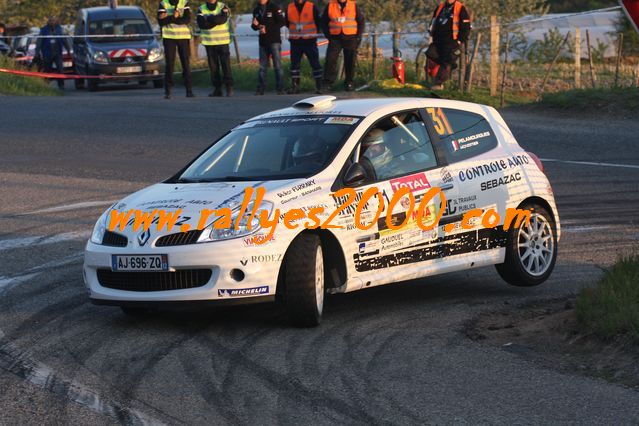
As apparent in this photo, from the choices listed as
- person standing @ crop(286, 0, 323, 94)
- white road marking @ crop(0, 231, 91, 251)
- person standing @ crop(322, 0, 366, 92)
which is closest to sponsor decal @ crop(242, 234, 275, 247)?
white road marking @ crop(0, 231, 91, 251)

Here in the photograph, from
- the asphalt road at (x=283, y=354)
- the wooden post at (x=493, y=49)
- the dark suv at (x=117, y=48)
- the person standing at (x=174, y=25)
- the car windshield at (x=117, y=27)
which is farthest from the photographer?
the car windshield at (x=117, y=27)

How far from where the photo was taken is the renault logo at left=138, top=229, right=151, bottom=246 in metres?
7.99

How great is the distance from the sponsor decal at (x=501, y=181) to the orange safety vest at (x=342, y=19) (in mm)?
14960

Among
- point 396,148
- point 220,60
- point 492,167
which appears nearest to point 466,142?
point 492,167

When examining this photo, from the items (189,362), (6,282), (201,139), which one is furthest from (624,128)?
(189,362)

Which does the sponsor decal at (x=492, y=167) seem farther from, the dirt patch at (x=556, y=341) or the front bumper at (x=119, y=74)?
the front bumper at (x=119, y=74)

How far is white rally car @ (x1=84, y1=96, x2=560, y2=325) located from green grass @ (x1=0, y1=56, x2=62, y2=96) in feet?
64.1

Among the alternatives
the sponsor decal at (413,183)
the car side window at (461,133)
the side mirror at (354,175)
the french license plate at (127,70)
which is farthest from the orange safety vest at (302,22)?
the side mirror at (354,175)

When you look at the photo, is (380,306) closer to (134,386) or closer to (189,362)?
(189,362)

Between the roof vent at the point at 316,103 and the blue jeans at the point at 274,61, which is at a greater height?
the roof vent at the point at 316,103

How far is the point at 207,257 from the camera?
7.81m

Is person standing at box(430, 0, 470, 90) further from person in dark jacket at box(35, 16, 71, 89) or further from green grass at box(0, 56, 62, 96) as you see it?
person in dark jacket at box(35, 16, 71, 89)

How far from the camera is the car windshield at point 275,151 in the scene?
28.8 feet

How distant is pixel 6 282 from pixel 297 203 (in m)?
2.87
